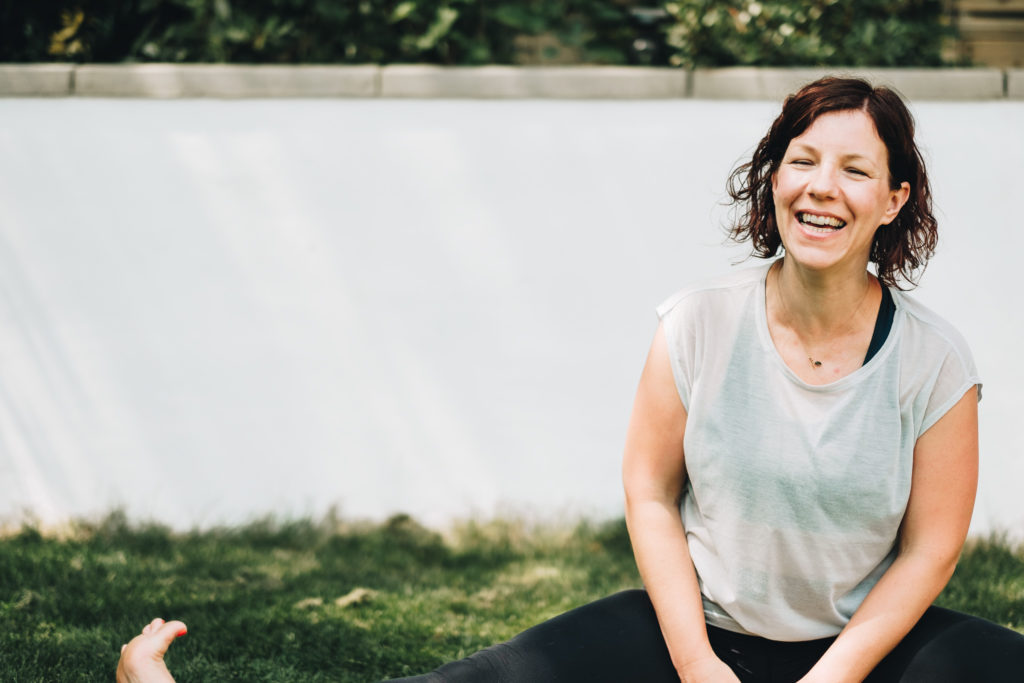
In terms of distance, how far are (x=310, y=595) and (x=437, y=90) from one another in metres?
1.86

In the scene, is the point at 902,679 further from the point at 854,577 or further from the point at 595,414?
the point at 595,414

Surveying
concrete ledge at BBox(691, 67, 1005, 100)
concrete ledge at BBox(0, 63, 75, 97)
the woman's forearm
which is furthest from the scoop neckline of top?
concrete ledge at BBox(0, 63, 75, 97)

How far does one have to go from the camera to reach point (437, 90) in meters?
3.79

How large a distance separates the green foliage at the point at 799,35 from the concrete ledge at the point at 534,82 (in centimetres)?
23

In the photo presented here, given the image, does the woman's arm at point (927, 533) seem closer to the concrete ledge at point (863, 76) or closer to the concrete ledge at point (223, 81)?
the concrete ledge at point (863, 76)

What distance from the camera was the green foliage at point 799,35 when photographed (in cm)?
390

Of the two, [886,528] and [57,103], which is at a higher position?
[57,103]

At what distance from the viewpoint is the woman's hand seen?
5.89 ft

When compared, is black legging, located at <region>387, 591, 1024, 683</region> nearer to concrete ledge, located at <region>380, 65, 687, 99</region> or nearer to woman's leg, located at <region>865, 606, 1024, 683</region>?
woman's leg, located at <region>865, 606, 1024, 683</region>

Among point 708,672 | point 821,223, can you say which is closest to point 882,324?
point 821,223

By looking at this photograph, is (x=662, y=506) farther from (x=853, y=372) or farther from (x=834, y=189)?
(x=834, y=189)

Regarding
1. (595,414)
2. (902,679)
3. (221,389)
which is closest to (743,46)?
(595,414)

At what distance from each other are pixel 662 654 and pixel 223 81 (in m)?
2.80

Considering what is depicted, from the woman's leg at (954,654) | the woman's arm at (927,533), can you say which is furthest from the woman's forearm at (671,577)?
the woman's leg at (954,654)
